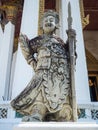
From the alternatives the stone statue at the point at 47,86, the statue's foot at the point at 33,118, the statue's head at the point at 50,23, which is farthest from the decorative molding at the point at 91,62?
the statue's foot at the point at 33,118

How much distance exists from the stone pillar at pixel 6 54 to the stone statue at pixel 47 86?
3378mm

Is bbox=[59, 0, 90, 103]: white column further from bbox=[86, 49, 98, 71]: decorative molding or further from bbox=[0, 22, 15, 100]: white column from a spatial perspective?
bbox=[86, 49, 98, 71]: decorative molding

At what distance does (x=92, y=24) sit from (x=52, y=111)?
8.84 meters

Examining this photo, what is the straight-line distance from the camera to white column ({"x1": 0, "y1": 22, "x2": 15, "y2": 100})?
6641 millimetres

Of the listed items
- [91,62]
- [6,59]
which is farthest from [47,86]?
[91,62]

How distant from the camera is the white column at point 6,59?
21.8 feet

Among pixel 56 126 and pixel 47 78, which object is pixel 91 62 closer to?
pixel 47 78

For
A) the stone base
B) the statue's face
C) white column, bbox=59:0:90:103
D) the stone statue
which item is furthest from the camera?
white column, bbox=59:0:90:103

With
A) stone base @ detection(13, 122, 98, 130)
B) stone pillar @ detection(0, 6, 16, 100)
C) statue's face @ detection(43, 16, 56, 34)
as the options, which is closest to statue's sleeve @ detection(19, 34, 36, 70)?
statue's face @ detection(43, 16, 56, 34)

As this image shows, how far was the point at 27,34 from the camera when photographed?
590 cm

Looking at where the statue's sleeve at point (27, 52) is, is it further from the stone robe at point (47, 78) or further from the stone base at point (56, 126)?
the stone base at point (56, 126)

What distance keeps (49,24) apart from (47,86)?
0.90 m

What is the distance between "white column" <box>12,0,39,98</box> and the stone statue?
6.94 feet

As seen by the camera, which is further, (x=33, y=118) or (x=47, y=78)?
(x=47, y=78)
